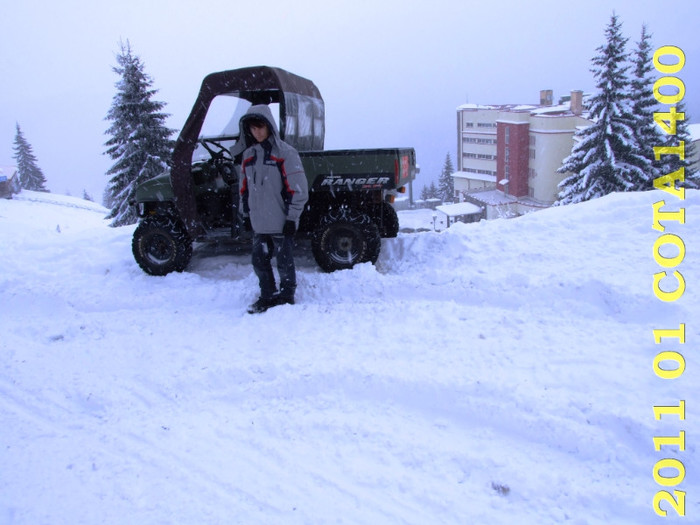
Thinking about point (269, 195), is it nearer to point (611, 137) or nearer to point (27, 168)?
point (611, 137)

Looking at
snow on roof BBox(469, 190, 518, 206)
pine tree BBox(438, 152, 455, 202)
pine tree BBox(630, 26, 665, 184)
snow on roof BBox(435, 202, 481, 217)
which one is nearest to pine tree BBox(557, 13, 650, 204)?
pine tree BBox(630, 26, 665, 184)

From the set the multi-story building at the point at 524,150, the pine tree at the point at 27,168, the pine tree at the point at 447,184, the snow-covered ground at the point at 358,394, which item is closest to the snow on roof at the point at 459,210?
the multi-story building at the point at 524,150

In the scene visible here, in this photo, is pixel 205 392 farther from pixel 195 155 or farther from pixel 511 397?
pixel 195 155

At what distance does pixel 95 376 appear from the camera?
11.9ft

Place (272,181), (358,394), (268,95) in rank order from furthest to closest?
(268,95), (272,181), (358,394)

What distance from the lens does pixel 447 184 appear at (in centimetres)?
6300

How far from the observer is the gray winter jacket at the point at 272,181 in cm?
447

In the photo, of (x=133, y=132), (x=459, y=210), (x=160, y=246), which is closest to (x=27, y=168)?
(x=133, y=132)

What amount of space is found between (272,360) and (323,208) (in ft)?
8.15

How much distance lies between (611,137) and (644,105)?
9.92 ft

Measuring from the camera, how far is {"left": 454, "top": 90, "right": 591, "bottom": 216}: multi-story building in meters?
39.3

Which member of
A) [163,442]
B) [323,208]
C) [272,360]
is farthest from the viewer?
[323,208]

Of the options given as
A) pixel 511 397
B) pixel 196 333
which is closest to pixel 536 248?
pixel 511 397

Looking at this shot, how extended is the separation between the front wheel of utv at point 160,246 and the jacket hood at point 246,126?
1.52 meters
